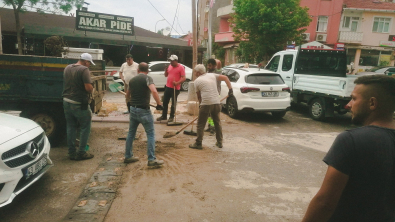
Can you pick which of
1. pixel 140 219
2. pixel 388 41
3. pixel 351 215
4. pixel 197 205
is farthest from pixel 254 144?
pixel 388 41

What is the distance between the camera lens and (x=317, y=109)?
912 cm

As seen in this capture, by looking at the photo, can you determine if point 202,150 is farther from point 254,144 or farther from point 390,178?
point 390,178

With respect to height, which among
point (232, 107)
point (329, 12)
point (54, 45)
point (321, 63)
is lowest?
point (232, 107)

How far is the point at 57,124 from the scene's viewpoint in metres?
A: 5.62

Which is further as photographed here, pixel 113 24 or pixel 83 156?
pixel 113 24

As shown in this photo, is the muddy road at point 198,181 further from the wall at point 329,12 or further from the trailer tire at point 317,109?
the wall at point 329,12

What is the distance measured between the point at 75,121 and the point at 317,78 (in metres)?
7.25

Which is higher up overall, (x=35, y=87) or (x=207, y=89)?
(x=207, y=89)

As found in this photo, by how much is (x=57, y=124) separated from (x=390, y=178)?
5649 mm

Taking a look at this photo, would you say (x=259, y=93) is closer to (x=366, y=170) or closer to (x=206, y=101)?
(x=206, y=101)

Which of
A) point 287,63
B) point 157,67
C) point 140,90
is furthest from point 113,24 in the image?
point 140,90

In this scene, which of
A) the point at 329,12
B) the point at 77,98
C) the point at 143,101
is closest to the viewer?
the point at 143,101

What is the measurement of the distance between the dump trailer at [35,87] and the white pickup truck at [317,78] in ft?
22.2

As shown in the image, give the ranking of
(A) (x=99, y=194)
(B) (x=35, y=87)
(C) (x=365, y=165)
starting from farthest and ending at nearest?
(B) (x=35, y=87), (A) (x=99, y=194), (C) (x=365, y=165)
